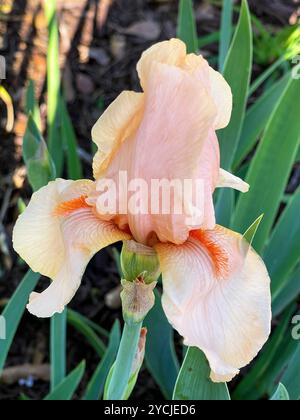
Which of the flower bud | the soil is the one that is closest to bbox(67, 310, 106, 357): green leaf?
the soil

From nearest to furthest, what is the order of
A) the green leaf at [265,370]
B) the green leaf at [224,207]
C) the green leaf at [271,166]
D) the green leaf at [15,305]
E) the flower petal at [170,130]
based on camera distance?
1. the flower petal at [170,130]
2. the green leaf at [15,305]
3. the green leaf at [271,166]
4. the green leaf at [224,207]
5. the green leaf at [265,370]

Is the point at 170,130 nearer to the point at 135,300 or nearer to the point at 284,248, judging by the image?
the point at 135,300

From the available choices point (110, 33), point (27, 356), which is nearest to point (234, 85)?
point (27, 356)

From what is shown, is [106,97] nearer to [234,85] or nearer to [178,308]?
[234,85]

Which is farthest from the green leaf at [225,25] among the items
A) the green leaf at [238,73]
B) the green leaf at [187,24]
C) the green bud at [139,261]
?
the green bud at [139,261]

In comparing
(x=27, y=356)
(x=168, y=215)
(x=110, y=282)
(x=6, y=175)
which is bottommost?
(x=27, y=356)

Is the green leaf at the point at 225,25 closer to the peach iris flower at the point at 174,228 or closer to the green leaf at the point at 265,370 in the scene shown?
the green leaf at the point at 265,370
